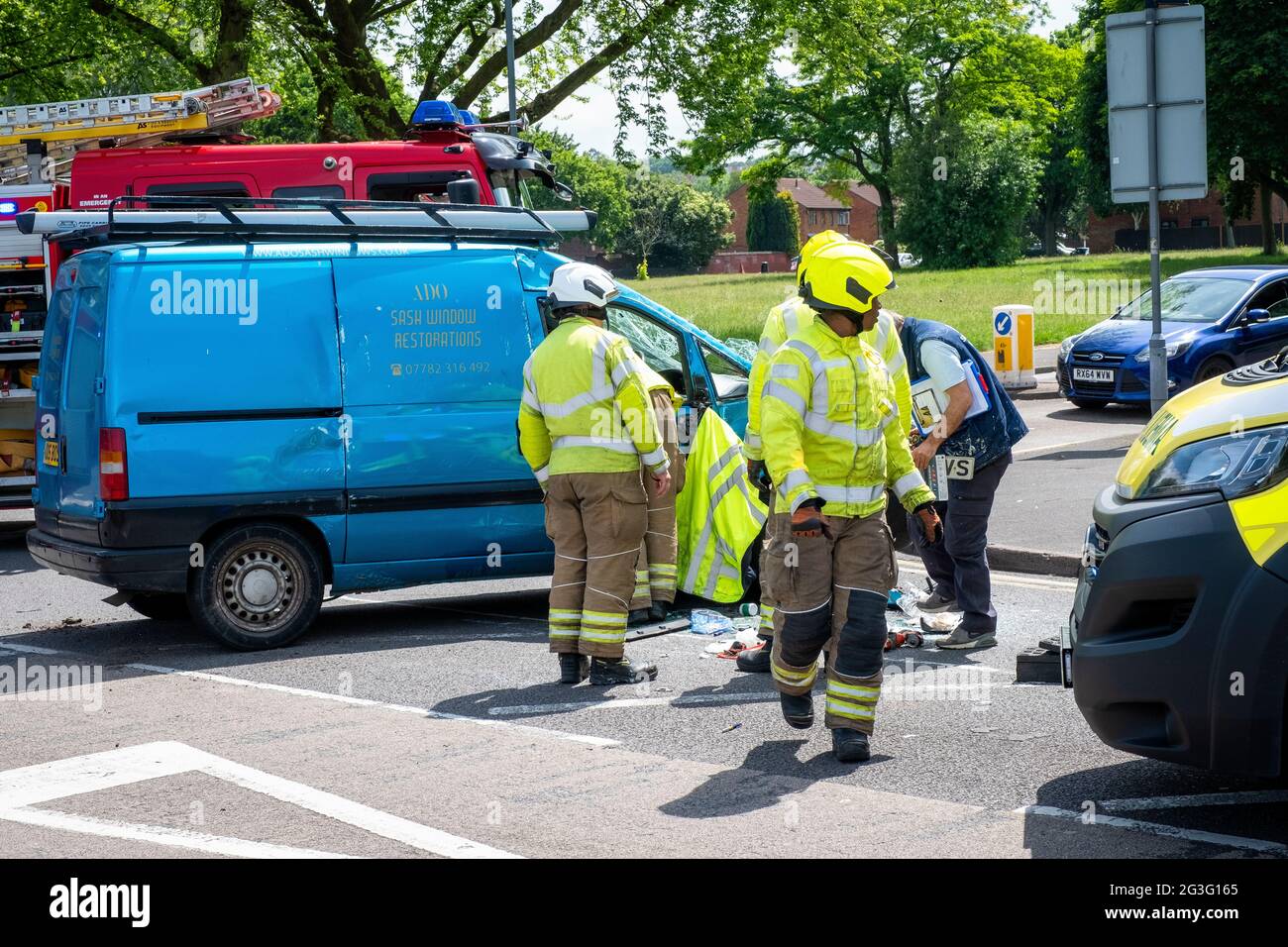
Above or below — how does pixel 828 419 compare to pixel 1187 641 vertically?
above

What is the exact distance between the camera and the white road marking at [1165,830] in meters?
4.61

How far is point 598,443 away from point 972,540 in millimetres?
1938

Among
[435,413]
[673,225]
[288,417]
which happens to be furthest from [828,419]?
[673,225]

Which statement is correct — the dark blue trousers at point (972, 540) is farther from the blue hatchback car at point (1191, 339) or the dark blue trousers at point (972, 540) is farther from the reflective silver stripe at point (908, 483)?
the blue hatchback car at point (1191, 339)

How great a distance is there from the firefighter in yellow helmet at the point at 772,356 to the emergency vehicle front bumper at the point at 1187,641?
171 centimetres

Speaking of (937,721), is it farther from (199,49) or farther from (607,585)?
(199,49)

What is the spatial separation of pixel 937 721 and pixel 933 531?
819 mm

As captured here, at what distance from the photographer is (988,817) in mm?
5043

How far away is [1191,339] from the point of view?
17984mm

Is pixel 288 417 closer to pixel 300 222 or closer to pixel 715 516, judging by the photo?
pixel 300 222

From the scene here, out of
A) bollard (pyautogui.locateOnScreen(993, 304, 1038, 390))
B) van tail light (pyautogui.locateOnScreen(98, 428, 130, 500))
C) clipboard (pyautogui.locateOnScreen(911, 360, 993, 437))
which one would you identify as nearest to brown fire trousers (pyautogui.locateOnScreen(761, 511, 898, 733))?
clipboard (pyautogui.locateOnScreen(911, 360, 993, 437))

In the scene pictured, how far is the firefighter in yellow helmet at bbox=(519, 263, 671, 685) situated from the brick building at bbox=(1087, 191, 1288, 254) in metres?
82.3

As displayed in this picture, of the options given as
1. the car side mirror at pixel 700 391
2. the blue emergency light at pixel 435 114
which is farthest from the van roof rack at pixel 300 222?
→ the blue emergency light at pixel 435 114
